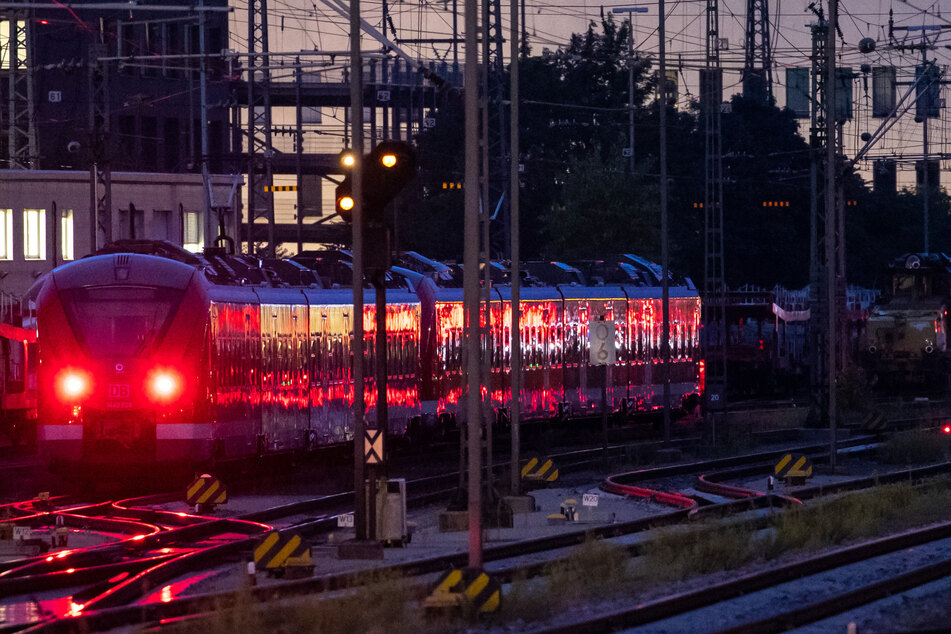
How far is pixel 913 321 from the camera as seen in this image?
54.0 metres

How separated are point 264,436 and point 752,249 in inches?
2200

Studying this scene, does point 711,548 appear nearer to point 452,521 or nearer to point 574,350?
point 452,521

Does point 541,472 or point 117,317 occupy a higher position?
point 117,317

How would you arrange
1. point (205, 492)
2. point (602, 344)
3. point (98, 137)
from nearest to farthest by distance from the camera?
point (205, 492) → point (602, 344) → point (98, 137)

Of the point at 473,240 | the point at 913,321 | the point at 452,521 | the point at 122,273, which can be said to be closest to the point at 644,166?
the point at 913,321

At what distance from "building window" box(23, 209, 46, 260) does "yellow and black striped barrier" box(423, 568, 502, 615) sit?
154 feet

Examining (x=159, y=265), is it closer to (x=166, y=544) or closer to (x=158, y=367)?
(x=158, y=367)

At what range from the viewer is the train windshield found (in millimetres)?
23078

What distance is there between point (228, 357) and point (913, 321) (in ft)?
113

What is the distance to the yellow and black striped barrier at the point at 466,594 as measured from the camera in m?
13.4

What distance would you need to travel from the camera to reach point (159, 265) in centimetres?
2353

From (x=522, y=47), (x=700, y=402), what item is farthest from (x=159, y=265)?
(x=522, y=47)

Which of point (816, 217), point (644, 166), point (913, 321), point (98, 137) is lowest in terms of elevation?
point (913, 321)

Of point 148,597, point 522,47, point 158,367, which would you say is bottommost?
point 148,597
